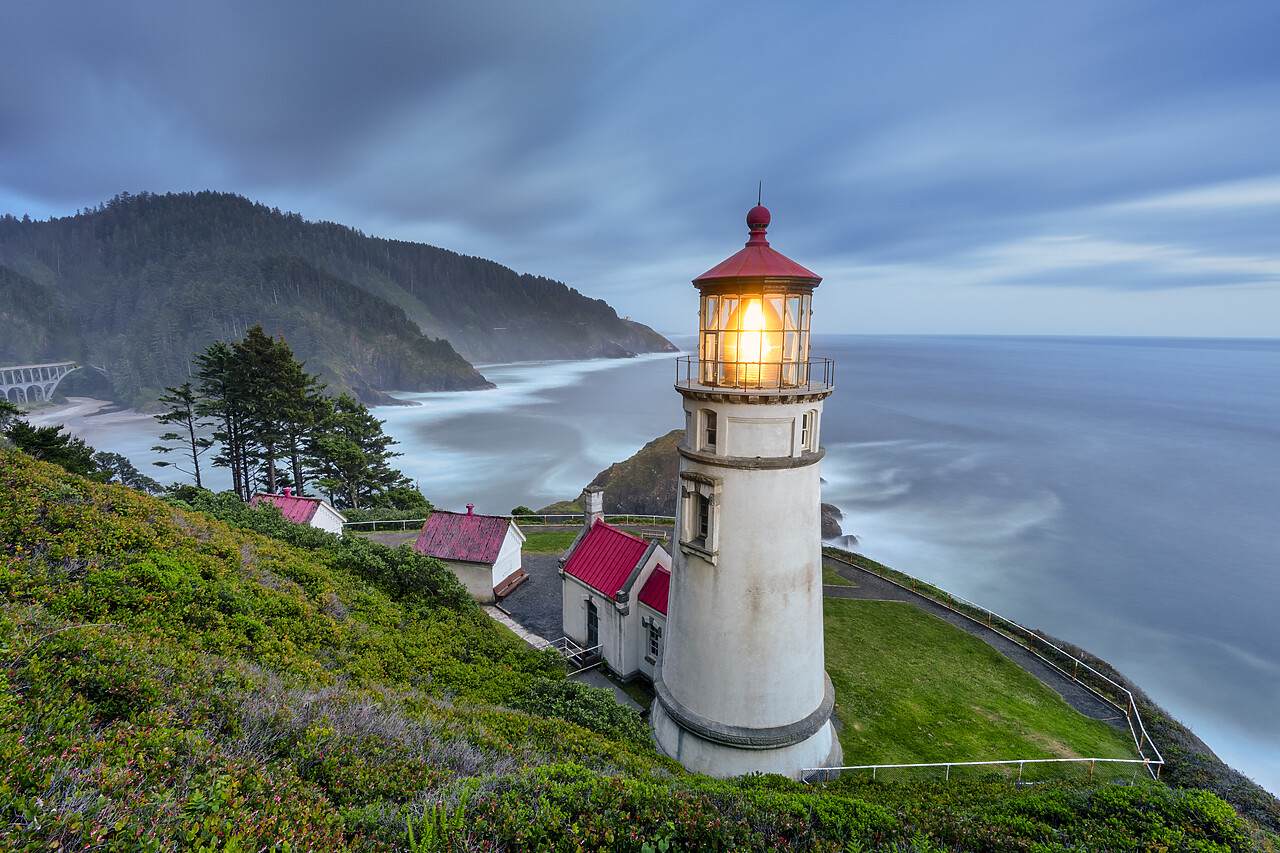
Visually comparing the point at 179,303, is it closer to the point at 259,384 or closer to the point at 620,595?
the point at 259,384

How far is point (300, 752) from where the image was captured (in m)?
4.46

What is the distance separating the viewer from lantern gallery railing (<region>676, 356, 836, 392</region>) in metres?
7.47

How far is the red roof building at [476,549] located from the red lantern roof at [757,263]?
38.6 feet

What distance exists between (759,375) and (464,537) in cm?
1214

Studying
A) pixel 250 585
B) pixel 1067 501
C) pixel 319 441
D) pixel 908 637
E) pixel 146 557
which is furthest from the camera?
pixel 1067 501

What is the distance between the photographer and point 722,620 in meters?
8.05

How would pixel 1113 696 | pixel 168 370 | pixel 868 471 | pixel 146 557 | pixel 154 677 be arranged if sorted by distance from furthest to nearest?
pixel 168 370, pixel 868 471, pixel 1113 696, pixel 146 557, pixel 154 677

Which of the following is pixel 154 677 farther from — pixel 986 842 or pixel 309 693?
pixel 986 842

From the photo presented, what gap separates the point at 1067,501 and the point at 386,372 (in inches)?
4257

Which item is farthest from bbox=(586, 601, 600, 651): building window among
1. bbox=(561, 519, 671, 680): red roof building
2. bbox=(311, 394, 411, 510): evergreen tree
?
bbox=(311, 394, 411, 510): evergreen tree

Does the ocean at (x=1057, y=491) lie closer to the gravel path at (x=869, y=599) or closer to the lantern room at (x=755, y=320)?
the gravel path at (x=869, y=599)

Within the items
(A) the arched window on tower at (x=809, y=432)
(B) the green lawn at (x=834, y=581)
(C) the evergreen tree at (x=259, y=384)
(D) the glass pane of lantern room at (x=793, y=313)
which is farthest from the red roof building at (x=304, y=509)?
(B) the green lawn at (x=834, y=581)

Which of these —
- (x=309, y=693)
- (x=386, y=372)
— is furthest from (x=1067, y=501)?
(x=386, y=372)

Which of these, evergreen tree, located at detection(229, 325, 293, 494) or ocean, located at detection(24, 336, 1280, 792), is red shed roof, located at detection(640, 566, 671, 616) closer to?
evergreen tree, located at detection(229, 325, 293, 494)
